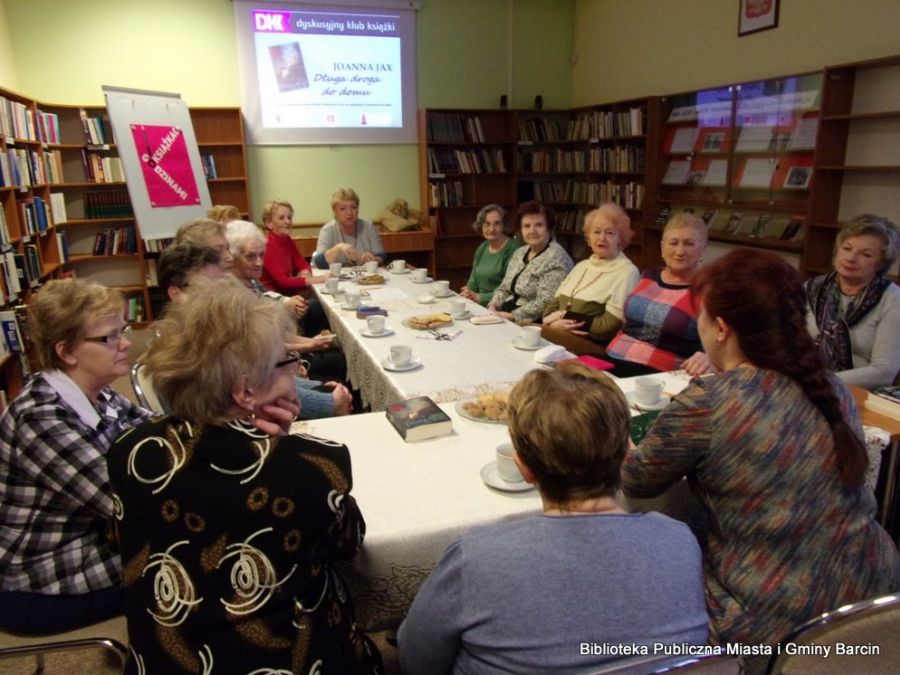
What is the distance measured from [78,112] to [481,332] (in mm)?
4991

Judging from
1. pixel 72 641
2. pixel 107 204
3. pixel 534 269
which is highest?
pixel 107 204

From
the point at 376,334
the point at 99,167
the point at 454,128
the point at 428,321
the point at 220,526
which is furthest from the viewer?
the point at 454,128

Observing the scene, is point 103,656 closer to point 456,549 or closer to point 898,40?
point 456,549

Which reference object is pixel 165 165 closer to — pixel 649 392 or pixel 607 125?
pixel 607 125

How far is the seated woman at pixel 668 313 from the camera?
2607 millimetres

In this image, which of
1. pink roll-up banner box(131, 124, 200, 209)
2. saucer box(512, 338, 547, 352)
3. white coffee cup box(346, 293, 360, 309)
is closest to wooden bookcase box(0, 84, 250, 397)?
pink roll-up banner box(131, 124, 200, 209)

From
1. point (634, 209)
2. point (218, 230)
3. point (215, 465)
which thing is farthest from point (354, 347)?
point (634, 209)

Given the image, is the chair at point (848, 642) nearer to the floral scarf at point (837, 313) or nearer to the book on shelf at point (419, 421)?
the book on shelf at point (419, 421)

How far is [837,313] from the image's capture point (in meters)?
2.56

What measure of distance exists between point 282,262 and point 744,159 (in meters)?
3.65

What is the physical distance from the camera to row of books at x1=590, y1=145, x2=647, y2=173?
234 inches

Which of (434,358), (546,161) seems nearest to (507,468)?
(434,358)

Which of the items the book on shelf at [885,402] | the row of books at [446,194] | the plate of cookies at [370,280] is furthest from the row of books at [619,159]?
the book on shelf at [885,402]

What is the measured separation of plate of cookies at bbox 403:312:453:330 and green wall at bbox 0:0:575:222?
159 inches
